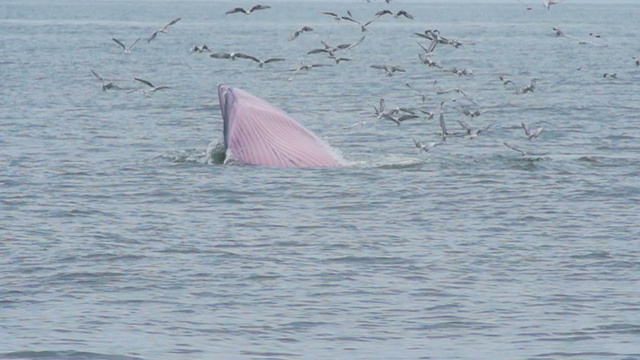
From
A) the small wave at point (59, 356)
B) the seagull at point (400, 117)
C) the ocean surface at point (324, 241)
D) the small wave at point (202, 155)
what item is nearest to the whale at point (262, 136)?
the ocean surface at point (324, 241)

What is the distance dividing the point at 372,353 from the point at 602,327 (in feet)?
11.3

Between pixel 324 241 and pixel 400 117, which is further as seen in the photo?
pixel 400 117

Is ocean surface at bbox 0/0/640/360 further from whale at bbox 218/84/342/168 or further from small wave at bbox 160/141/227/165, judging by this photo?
whale at bbox 218/84/342/168

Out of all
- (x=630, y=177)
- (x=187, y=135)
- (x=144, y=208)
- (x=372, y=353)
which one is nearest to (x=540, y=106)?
(x=187, y=135)

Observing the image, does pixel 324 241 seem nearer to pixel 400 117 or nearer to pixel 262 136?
pixel 262 136

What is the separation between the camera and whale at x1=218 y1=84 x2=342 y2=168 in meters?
32.5

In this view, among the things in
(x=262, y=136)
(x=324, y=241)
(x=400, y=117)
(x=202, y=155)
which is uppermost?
(x=400, y=117)

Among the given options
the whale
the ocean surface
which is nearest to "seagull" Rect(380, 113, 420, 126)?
the ocean surface

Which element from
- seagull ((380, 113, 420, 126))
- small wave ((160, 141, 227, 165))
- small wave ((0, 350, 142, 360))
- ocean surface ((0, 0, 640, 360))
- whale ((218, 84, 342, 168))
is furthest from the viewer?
small wave ((160, 141, 227, 165))

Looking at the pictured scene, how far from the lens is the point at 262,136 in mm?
32781

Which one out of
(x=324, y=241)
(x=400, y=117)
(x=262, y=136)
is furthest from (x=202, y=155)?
(x=324, y=241)

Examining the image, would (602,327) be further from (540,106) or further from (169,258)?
(540,106)

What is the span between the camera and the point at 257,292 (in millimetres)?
22234

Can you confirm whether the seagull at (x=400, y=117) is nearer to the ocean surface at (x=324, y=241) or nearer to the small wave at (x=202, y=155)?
the ocean surface at (x=324, y=241)
